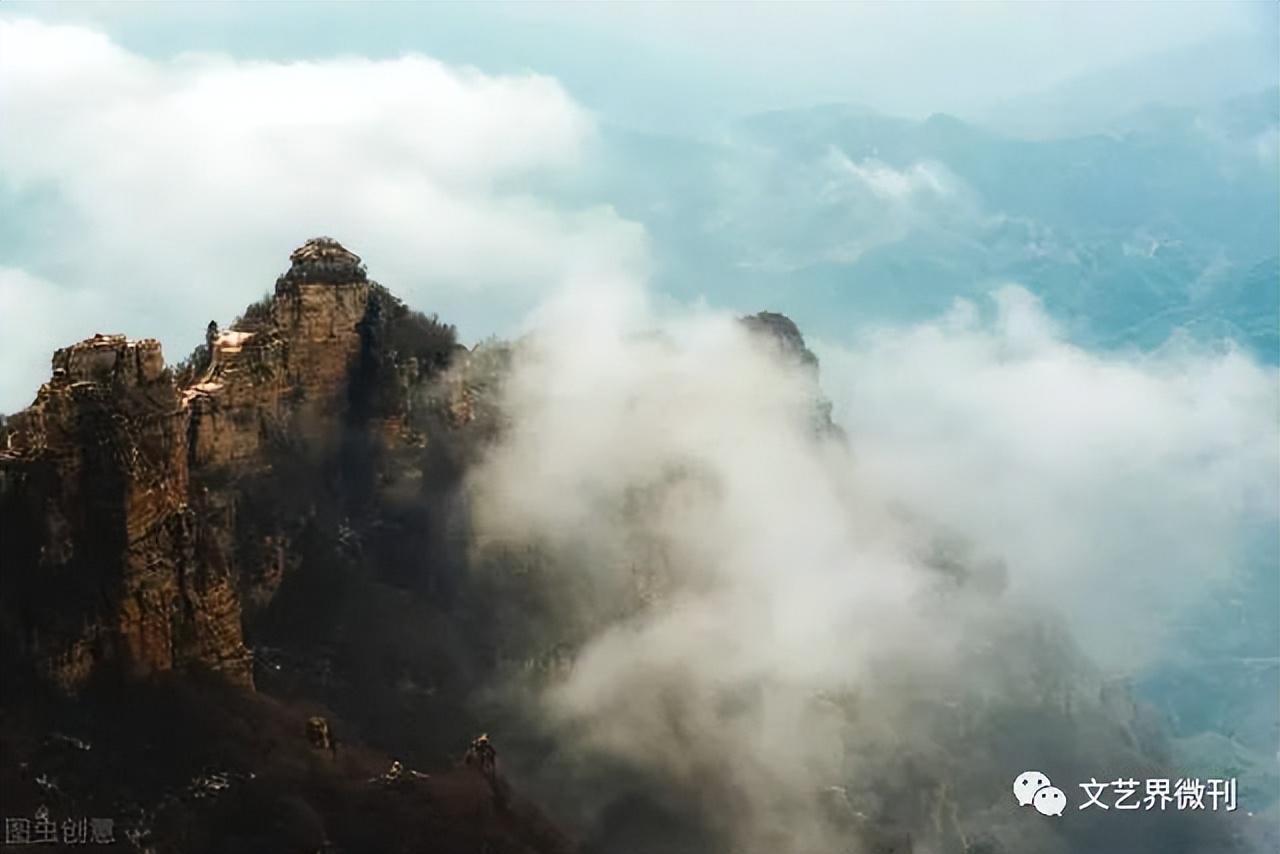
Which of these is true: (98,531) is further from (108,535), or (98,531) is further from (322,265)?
(322,265)

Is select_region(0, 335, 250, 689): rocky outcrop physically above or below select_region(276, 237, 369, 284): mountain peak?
below

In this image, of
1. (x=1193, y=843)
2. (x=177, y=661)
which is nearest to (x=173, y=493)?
(x=177, y=661)

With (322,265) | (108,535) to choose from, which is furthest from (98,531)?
(322,265)

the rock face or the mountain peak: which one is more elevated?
the mountain peak

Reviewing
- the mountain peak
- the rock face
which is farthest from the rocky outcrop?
the mountain peak

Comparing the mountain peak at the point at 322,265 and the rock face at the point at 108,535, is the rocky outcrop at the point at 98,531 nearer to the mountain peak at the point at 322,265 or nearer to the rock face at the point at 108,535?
the rock face at the point at 108,535

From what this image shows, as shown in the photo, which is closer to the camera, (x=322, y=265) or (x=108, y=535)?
(x=108, y=535)

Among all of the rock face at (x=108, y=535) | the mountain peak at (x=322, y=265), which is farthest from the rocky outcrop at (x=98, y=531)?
the mountain peak at (x=322, y=265)

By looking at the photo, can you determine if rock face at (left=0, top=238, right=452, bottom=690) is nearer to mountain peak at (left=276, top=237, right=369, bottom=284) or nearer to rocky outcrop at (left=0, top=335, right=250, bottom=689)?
rocky outcrop at (left=0, top=335, right=250, bottom=689)

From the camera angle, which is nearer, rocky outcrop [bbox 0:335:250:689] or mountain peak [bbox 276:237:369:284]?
rocky outcrop [bbox 0:335:250:689]

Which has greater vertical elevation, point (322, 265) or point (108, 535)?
point (322, 265)

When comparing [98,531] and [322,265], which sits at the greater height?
[322,265]
